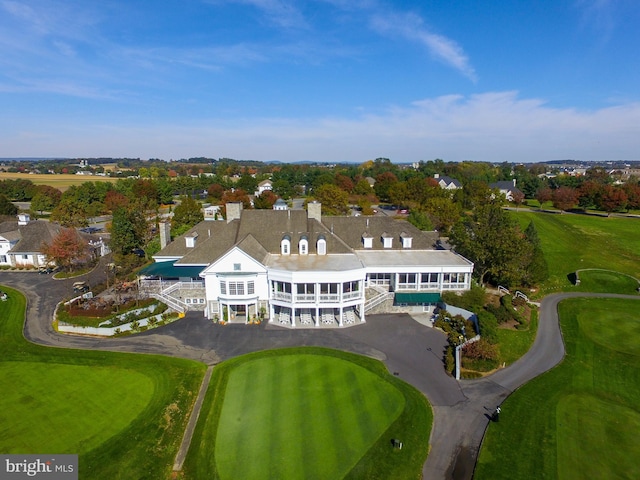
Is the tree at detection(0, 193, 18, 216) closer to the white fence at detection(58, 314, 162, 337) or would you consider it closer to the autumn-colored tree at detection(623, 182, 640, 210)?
the white fence at detection(58, 314, 162, 337)

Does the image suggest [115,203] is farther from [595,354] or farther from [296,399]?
[595,354]

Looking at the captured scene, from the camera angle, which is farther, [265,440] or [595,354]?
[595,354]

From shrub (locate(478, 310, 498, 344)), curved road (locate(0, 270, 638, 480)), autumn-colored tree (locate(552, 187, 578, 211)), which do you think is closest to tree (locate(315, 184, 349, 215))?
curved road (locate(0, 270, 638, 480))

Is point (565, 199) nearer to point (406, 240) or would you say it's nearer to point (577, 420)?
point (406, 240)

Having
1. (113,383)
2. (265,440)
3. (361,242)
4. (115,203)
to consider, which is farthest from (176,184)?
(265,440)

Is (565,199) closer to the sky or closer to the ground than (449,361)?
closer to the sky

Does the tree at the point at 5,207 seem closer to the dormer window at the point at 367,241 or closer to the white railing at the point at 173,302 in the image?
the white railing at the point at 173,302

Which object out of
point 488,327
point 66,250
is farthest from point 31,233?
point 488,327
